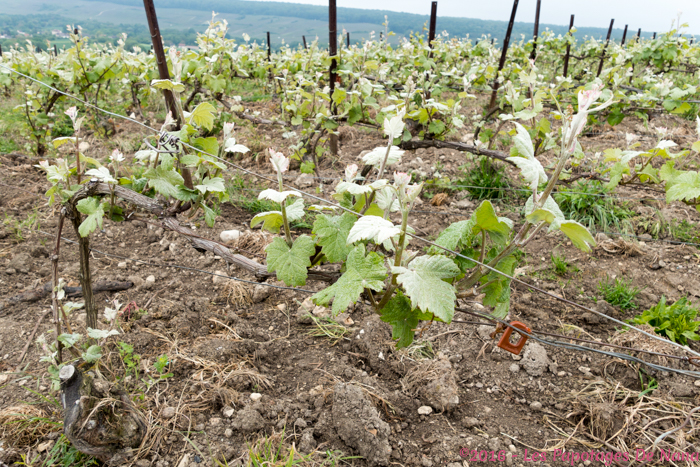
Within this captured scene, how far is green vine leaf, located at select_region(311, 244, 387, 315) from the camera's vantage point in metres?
1.08

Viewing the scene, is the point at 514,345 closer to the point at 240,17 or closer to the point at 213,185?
the point at 213,185

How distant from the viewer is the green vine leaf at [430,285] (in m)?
1.03

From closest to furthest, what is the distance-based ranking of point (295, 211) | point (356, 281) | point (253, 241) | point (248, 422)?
point (356, 281) → point (295, 211) → point (248, 422) → point (253, 241)

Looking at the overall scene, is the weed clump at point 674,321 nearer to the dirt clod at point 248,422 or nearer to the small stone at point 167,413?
the dirt clod at point 248,422

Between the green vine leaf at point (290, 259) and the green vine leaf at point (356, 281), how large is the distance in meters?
0.14

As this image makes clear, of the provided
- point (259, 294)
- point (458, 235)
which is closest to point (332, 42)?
point (259, 294)

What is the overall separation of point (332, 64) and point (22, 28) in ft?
273

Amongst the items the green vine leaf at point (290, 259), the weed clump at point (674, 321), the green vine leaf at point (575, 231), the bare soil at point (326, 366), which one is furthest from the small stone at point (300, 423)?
the weed clump at point (674, 321)

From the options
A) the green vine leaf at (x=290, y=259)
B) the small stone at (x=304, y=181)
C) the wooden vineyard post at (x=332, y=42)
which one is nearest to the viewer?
the green vine leaf at (x=290, y=259)

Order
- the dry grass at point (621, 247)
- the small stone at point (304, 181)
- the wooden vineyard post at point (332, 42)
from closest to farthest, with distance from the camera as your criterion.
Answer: the dry grass at point (621, 247)
the wooden vineyard post at point (332, 42)
the small stone at point (304, 181)

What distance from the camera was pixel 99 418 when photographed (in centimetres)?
154

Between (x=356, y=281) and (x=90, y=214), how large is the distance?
3.52 feet

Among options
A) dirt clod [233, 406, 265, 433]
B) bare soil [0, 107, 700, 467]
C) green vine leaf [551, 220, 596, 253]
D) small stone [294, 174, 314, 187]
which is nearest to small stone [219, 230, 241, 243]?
bare soil [0, 107, 700, 467]

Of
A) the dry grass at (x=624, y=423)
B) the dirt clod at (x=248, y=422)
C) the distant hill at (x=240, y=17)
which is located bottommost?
the dry grass at (x=624, y=423)
